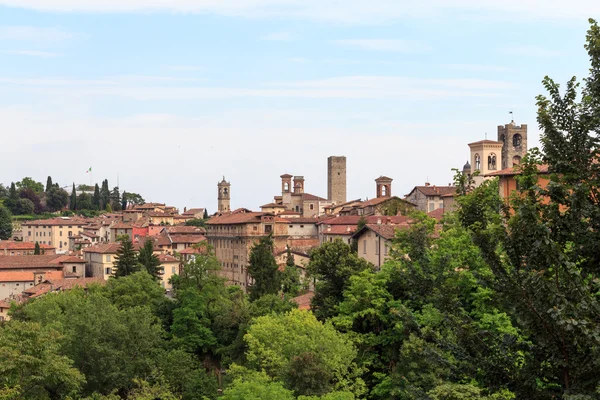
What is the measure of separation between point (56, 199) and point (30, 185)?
758 inches

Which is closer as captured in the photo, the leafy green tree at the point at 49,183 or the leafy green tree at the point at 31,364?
the leafy green tree at the point at 31,364

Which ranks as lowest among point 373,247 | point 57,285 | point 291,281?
point 57,285

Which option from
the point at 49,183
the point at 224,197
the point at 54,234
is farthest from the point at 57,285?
the point at 49,183

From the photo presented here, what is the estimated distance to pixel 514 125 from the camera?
9600cm

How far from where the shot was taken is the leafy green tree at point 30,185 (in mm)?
182375

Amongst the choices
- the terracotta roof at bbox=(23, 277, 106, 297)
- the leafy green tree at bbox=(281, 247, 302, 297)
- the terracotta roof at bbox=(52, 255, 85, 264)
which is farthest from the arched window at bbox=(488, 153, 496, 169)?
the terracotta roof at bbox=(52, 255, 85, 264)

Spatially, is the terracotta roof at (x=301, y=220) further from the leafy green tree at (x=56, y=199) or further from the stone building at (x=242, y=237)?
the leafy green tree at (x=56, y=199)

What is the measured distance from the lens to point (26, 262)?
8862 centimetres

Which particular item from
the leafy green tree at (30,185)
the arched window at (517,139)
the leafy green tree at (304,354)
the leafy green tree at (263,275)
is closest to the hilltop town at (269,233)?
the arched window at (517,139)

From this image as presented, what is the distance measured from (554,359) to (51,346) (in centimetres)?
2713

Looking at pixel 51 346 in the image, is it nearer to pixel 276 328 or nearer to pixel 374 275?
pixel 276 328

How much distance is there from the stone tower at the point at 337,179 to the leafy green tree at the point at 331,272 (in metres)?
82.6

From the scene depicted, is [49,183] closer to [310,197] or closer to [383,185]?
[310,197]

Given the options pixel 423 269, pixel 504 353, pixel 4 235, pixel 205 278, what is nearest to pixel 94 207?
pixel 4 235
